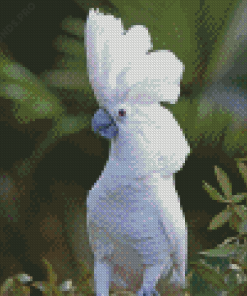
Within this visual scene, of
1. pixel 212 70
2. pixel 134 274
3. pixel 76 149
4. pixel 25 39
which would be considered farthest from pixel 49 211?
pixel 212 70

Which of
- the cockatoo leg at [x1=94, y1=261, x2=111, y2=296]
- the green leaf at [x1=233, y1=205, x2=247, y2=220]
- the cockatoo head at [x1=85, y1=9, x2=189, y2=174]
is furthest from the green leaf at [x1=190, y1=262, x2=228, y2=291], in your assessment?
the cockatoo head at [x1=85, y1=9, x2=189, y2=174]

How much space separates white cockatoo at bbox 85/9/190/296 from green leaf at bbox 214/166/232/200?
1.04ft

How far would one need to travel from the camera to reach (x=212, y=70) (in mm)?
1238

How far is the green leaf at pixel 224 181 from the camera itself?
1097 mm

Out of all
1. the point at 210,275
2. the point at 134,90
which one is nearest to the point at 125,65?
the point at 134,90

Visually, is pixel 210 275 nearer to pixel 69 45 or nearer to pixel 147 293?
pixel 147 293

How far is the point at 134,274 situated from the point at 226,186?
434 mm

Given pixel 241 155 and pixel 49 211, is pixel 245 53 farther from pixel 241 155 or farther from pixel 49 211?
pixel 49 211

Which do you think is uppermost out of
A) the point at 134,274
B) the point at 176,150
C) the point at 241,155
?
the point at 176,150

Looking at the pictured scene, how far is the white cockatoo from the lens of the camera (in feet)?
2.46

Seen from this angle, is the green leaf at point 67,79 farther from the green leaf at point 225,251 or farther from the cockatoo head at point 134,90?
the green leaf at point 225,251

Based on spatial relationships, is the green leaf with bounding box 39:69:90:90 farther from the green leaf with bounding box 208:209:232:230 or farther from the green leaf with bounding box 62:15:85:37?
the green leaf with bounding box 208:209:232:230

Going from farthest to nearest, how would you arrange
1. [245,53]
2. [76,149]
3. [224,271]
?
[76,149]
[245,53]
[224,271]

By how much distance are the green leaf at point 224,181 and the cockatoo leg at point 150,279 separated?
0.37 metres
